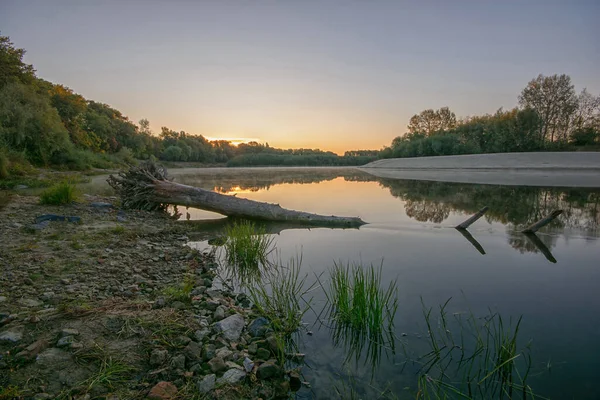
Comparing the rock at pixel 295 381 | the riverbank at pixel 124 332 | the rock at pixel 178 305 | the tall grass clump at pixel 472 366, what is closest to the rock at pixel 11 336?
the riverbank at pixel 124 332

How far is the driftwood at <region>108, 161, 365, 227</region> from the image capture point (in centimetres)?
809

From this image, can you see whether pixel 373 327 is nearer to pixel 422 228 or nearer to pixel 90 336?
pixel 90 336

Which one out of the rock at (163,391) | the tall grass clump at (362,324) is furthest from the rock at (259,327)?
the rock at (163,391)

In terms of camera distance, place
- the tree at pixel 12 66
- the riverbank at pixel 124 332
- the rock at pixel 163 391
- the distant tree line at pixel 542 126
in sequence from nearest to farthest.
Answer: the rock at pixel 163 391, the riverbank at pixel 124 332, the tree at pixel 12 66, the distant tree line at pixel 542 126

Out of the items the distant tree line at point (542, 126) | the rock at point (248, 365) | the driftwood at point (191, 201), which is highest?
the distant tree line at point (542, 126)

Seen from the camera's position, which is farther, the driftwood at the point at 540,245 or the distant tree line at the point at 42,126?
the distant tree line at the point at 42,126

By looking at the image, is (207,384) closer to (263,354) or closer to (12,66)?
(263,354)

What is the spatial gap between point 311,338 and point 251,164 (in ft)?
270

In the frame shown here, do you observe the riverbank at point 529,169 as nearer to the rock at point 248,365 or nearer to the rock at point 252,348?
the rock at point 252,348

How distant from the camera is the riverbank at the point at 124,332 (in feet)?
6.24

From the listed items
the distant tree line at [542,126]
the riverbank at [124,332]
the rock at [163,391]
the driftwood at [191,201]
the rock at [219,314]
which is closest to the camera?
the rock at [163,391]

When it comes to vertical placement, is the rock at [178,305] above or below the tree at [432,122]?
below

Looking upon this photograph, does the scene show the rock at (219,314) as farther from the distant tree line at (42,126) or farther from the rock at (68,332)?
the distant tree line at (42,126)

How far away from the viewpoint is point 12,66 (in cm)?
2495
